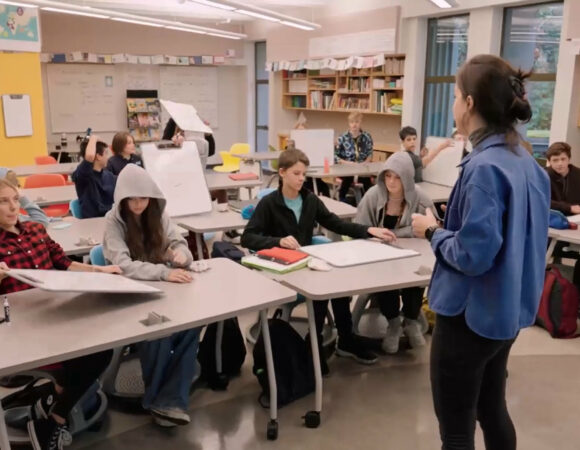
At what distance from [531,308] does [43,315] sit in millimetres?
1623

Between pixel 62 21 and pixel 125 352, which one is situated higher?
pixel 62 21

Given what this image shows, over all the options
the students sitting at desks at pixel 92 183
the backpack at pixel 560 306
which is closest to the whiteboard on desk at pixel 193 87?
the students sitting at desks at pixel 92 183

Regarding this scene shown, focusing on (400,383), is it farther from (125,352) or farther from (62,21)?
(62,21)

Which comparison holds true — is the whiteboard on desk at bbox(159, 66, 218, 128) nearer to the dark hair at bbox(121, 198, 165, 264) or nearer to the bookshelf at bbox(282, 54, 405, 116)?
the bookshelf at bbox(282, 54, 405, 116)

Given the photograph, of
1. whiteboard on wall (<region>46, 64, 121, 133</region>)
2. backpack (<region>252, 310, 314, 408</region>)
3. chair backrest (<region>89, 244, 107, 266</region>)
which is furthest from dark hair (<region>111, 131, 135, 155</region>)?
whiteboard on wall (<region>46, 64, 121, 133</region>)

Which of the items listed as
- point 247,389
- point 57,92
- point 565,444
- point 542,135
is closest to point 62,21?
point 57,92

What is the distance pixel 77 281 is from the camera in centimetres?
210

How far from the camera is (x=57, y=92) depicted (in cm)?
1004

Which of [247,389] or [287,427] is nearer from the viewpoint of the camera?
[287,427]

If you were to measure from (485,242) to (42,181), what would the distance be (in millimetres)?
4734

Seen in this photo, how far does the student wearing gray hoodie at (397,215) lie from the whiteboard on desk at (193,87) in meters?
8.19

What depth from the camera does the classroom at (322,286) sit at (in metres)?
1.60

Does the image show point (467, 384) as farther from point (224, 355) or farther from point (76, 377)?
point (224, 355)

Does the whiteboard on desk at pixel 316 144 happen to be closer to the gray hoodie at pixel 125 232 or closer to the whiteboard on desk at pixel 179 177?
the whiteboard on desk at pixel 179 177
